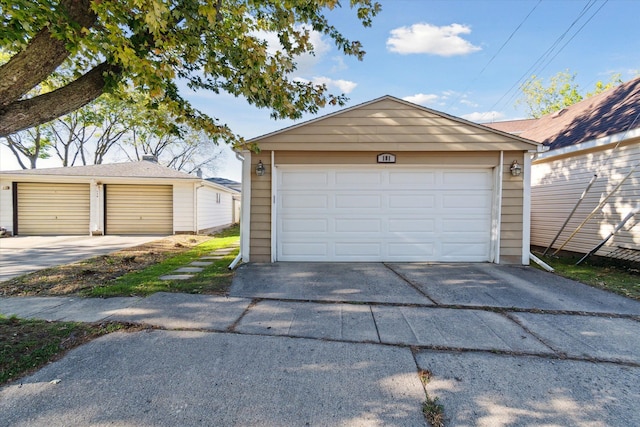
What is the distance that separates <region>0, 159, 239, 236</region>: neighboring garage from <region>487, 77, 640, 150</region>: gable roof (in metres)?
12.4

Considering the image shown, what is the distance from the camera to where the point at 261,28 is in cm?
589

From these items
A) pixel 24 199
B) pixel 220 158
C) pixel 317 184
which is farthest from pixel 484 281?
pixel 220 158

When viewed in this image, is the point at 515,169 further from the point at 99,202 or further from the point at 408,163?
the point at 99,202

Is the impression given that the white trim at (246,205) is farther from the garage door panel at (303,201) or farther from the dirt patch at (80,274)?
the dirt patch at (80,274)

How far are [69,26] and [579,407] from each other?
16.4ft

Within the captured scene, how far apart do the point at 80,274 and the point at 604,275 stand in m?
9.59

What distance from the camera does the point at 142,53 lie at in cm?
332

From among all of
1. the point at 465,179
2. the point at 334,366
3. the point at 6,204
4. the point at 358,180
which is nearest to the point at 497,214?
the point at 465,179

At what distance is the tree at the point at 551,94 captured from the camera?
20.6 meters

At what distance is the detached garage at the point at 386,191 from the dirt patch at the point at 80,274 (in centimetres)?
247

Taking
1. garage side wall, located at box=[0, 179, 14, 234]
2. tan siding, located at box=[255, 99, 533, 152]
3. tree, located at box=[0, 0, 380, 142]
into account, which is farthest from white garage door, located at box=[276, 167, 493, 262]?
garage side wall, located at box=[0, 179, 14, 234]

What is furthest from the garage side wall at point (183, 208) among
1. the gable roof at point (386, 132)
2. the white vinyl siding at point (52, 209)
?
the gable roof at point (386, 132)

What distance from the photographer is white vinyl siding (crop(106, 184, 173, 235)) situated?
12664 mm

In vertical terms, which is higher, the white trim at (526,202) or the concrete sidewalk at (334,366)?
the white trim at (526,202)
